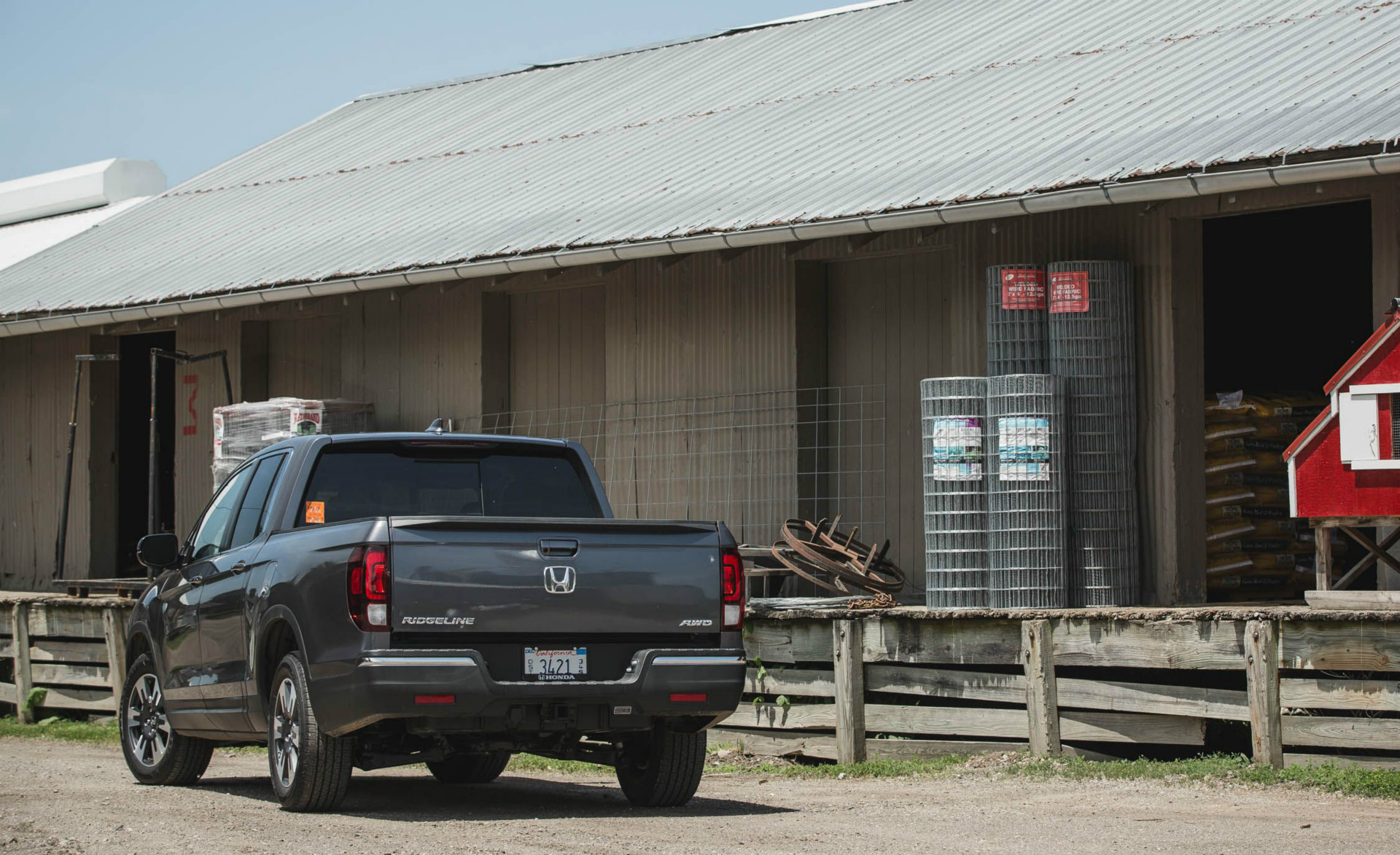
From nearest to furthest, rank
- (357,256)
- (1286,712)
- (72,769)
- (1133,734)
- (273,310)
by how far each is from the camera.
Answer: (1286,712), (1133,734), (72,769), (357,256), (273,310)

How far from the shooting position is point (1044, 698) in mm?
11305

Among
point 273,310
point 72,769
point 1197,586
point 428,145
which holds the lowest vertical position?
point 72,769

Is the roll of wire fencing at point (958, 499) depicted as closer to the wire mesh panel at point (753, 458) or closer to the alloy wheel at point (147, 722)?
the wire mesh panel at point (753, 458)

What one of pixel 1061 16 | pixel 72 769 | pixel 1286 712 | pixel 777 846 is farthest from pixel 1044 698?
pixel 1061 16

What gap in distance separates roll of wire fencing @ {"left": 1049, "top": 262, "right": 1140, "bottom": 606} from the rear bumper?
4.59 meters

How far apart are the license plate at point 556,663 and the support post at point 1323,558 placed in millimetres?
5252

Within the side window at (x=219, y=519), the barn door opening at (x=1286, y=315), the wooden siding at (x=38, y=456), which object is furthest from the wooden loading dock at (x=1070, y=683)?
the wooden siding at (x=38, y=456)

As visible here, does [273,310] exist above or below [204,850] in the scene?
above

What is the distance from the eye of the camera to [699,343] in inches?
642

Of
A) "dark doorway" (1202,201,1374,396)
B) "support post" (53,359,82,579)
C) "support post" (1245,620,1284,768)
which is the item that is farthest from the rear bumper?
"support post" (53,359,82,579)

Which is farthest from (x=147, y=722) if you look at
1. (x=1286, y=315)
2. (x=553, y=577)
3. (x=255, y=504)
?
(x=1286, y=315)

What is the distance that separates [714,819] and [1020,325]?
542cm

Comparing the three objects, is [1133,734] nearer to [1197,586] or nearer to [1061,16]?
[1197,586]

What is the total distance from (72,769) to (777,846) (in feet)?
20.8
